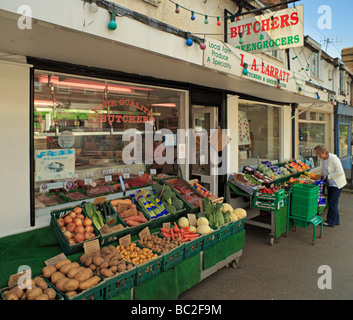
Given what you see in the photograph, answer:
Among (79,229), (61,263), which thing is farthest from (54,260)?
(79,229)

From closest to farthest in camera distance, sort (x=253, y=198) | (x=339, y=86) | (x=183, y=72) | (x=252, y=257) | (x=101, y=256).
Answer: (x=101, y=256) < (x=183, y=72) < (x=252, y=257) < (x=253, y=198) < (x=339, y=86)

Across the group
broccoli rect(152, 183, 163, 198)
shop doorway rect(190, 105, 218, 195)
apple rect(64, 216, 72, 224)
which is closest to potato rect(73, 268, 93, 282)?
apple rect(64, 216, 72, 224)

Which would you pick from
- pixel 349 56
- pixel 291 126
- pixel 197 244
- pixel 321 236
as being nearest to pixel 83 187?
pixel 197 244

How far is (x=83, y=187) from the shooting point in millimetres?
4688

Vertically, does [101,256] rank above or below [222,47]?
below

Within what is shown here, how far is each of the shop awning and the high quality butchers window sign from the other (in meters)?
2.14

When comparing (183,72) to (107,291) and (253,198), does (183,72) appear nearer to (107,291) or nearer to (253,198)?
(253,198)

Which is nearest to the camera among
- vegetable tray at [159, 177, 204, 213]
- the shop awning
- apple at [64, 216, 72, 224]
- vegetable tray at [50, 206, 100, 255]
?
the shop awning

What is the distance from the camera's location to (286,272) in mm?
4461

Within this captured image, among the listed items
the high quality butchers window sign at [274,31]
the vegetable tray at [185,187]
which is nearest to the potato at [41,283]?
the vegetable tray at [185,187]

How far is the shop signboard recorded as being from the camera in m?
4.11

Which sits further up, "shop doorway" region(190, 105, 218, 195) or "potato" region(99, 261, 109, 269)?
"shop doorway" region(190, 105, 218, 195)

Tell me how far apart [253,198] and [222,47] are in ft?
10.5

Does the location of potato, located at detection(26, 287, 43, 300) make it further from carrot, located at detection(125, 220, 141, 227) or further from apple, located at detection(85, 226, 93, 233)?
carrot, located at detection(125, 220, 141, 227)
